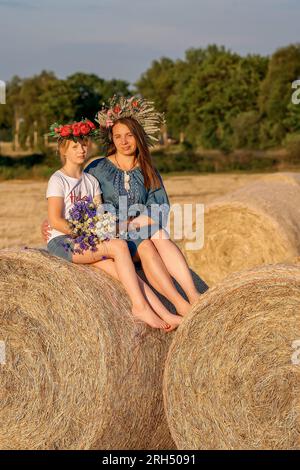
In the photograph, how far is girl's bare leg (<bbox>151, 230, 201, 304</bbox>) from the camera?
6492 millimetres

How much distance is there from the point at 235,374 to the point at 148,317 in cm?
68

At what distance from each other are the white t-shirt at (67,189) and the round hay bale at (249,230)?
4.12 metres

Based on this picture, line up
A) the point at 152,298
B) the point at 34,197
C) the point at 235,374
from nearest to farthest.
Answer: the point at 235,374 → the point at 152,298 → the point at 34,197

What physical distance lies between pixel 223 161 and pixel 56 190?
28201 millimetres

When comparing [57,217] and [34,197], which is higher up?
[57,217]

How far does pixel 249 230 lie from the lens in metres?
10.8

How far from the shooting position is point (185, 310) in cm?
636

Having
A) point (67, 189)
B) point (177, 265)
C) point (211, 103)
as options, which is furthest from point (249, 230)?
point (211, 103)

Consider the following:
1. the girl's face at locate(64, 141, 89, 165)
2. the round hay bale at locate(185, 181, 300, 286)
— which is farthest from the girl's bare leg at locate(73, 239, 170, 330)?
the round hay bale at locate(185, 181, 300, 286)

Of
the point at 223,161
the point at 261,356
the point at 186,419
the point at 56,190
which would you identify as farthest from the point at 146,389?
the point at 223,161

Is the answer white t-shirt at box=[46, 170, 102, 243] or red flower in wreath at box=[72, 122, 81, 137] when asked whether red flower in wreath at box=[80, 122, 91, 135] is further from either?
white t-shirt at box=[46, 170, 102, 243]

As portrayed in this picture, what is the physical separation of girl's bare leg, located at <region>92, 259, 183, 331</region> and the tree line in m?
32.1

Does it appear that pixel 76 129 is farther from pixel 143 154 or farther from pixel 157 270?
pixel 157 270
